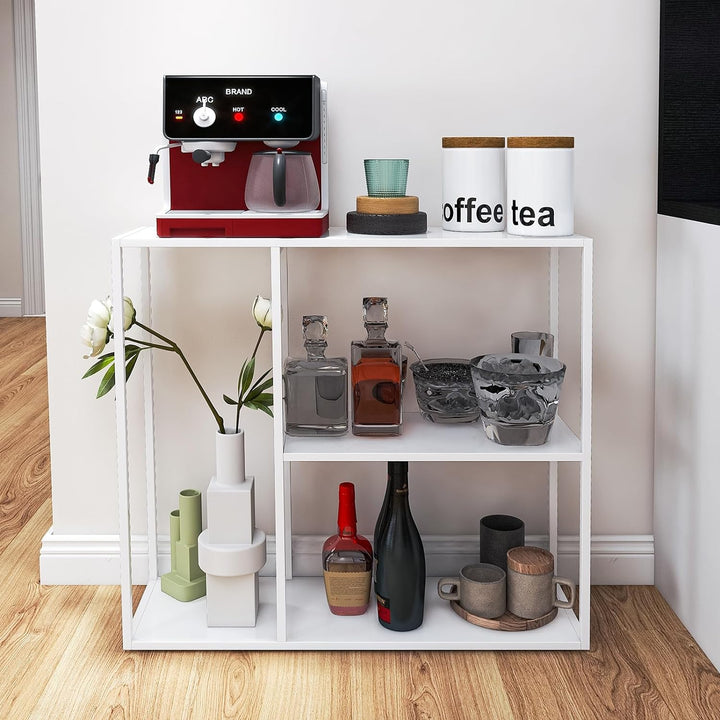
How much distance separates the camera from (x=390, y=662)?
1989 millimetres

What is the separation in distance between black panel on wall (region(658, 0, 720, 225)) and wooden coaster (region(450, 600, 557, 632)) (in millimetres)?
883

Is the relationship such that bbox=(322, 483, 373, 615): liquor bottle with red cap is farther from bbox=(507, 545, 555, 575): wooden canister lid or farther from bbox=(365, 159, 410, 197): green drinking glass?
bbox=(365, 159, 410, 197): green drinking glass

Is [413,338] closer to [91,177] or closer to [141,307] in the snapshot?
[141,307]

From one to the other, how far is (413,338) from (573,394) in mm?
386

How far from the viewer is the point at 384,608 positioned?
206 centimetres

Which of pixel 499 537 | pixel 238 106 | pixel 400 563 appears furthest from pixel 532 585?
pixel 238 106

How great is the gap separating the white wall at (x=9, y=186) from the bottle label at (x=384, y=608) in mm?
4898

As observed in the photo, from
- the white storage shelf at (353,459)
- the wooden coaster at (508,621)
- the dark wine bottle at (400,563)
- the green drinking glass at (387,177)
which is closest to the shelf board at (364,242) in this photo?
the white storage shelf at (353,459)

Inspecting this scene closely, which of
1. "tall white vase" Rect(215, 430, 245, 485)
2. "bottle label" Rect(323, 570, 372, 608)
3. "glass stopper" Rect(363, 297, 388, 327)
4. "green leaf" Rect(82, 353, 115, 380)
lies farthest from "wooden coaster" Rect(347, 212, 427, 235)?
"bottle label" Rect(323, 570, 372, 608)

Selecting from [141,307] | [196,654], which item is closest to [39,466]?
[141,307]

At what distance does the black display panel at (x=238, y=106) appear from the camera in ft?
6.33

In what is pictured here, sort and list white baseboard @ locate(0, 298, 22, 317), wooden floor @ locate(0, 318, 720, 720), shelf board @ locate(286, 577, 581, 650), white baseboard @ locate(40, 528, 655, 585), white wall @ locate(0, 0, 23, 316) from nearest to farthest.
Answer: wooden floor @ locate(0, 318, 720, 720) → shelf board @ locate(286, 577, 581, 650) → white baseboard @ locate(40, 528, 655, 585) → white wall @ locate(0, 0, 23, 316) → white baseboard @ locate(0, 298, 22, 317)

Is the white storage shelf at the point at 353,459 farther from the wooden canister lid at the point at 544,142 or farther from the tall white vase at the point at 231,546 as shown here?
the wooden canister lid at the point at 544,142

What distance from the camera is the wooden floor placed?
1813 millimetres
